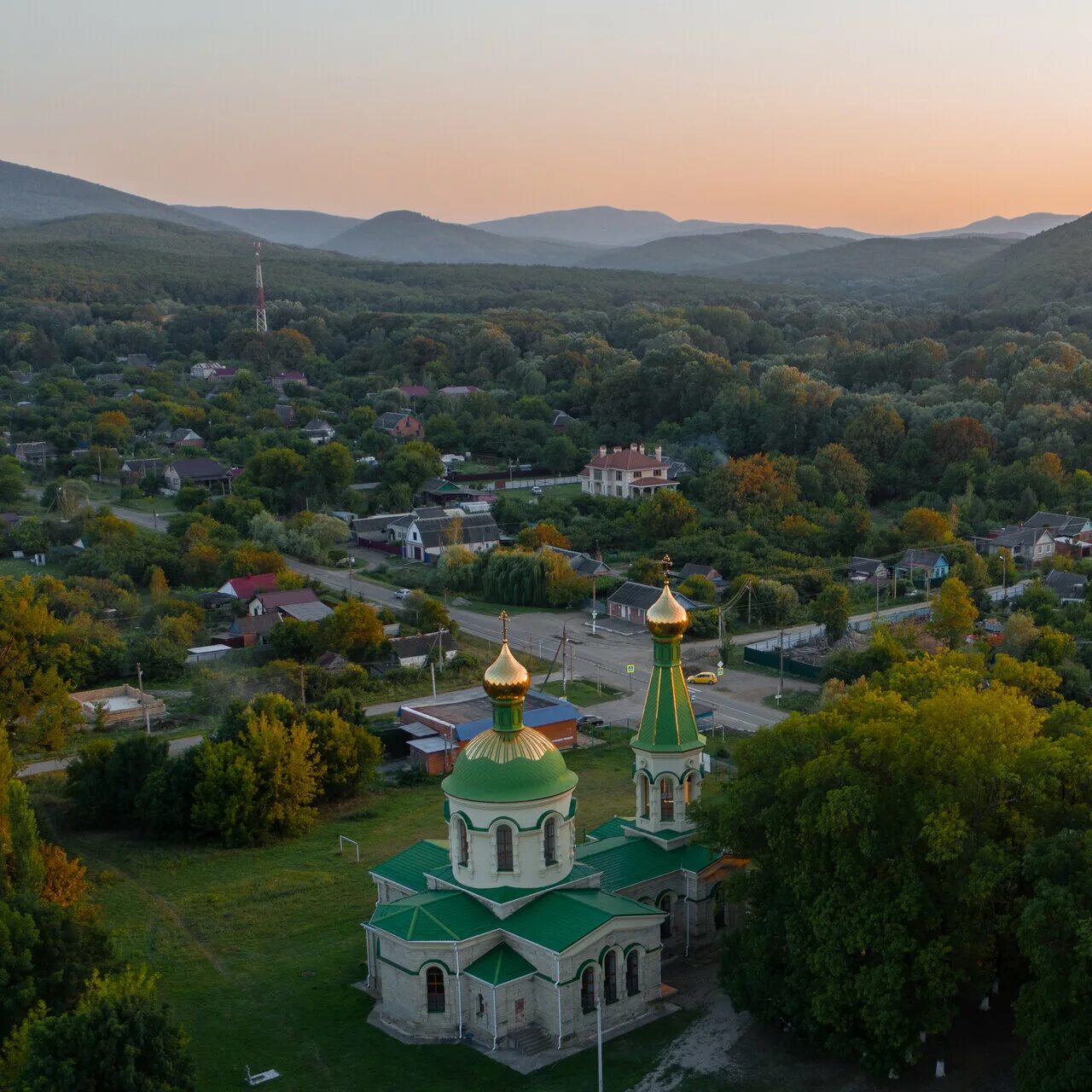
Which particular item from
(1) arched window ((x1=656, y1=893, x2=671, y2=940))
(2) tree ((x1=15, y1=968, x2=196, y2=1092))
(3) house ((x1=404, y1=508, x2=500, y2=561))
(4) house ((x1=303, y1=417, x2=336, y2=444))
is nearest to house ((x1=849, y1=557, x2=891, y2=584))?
(3) house ((x1=404, y1=508, x2=500, y2=561))

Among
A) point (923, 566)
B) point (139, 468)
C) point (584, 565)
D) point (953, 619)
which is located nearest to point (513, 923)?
point (953, 619)

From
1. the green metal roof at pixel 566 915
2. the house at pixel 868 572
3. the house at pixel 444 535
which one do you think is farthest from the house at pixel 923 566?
the green metal roof at pixel 566 915

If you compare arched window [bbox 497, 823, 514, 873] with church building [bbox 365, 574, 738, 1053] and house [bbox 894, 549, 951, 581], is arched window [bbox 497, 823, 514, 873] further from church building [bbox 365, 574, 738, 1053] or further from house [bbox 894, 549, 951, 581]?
house [bbox 894, 549, 951, 581]

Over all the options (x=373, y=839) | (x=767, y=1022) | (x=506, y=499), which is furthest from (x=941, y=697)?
(x=506, y=499)

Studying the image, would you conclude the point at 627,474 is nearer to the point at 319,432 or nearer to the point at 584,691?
the point at 319,432

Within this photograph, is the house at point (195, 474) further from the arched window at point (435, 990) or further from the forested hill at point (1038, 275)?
the forested hill at point (1038, 275)
